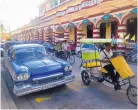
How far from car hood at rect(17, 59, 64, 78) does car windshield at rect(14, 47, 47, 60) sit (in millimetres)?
650

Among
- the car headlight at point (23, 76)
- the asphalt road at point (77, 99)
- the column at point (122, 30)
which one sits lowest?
the asphalt road at point (77, 99)

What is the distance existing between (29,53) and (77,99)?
269 cm

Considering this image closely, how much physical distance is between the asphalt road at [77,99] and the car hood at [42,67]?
0.76 m

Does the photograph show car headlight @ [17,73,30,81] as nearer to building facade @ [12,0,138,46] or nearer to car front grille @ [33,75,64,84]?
car front grille @ [33,75,64,84]

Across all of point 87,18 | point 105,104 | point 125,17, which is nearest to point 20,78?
point 105,104

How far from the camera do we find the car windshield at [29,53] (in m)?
6.30

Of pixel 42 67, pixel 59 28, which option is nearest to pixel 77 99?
pixel 42 67

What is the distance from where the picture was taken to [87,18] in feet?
56.7

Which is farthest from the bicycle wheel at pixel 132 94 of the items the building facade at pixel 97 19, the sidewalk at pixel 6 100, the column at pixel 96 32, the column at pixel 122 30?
the column at pixel 96 32

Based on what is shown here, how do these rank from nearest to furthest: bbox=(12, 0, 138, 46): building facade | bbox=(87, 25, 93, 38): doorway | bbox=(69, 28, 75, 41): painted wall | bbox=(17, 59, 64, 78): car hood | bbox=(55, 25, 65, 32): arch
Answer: bbox=(17, 59, 64, 78): car hood → bbox=(12, 0, 138, 46): building facade → bbox=(87, 25, 93, 38): doorway → bbox=(69, 28, 75, 41): painted wall → bbox=(55, 25, 65, 32): arch

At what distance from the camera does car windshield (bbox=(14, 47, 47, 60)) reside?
6302 mm

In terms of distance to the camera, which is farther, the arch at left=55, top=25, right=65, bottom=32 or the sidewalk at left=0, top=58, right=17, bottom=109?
the arch at left=55, top=25, right=65, bottom=32

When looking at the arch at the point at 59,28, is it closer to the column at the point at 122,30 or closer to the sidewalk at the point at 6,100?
the column at the point at 122,30

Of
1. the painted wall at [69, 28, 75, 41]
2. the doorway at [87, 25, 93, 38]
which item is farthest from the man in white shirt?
the painted wall at [69, 28, 75, 41]
